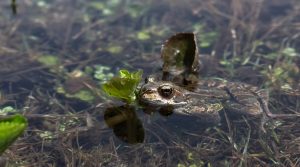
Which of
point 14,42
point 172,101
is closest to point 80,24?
point 14,42

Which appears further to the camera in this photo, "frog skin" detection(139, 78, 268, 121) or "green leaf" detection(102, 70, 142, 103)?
"frog skin" detection(139, 78, 268, 121)

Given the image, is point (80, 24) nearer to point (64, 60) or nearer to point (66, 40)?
point (66, 40)

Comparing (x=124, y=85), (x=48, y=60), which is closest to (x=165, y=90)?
(x=124, y=85)

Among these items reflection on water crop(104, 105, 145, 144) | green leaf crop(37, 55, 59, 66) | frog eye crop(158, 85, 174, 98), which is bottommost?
reflection on water crop(104, 105, 145, 144)

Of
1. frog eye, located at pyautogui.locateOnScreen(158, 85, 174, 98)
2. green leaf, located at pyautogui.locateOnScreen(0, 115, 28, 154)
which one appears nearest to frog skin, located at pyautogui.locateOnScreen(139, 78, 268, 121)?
frog eye, located at pyautogui.locateOnScreen(158, 85, 174, 98)

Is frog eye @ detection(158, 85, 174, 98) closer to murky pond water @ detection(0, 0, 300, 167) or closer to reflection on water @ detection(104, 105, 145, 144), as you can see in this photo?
murky pond water @ detection(0, 0, 300, 167)

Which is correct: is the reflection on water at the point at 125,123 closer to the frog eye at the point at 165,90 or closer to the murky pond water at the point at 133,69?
the murky pond water at the point at 133,69

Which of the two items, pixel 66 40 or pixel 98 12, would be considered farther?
pixel 98 12

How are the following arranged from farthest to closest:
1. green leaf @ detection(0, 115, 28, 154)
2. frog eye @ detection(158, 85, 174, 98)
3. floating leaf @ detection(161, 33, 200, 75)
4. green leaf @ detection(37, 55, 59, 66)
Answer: green leaf @ detection(37, 55, 59, 66) → floating leaf @ detection(161, 33, 200, 75) → frog eye @ detection(158, 85, 174, 98) → green leaf @ detection(0, 115, 28, 154)

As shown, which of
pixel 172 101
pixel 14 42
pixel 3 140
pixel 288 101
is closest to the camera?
pixel 3 140
